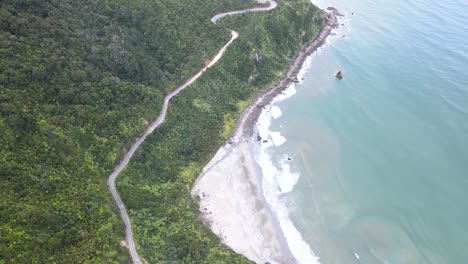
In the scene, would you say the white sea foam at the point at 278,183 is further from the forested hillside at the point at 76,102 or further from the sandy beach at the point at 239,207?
the forested hillside at the point at 76,102

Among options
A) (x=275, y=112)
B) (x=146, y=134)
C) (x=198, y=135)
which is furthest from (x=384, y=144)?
(x=146, y=134)

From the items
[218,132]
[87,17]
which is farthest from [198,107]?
[87,17]

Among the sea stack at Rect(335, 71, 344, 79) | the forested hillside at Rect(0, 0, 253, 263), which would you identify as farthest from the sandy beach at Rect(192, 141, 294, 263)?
the sea stack at Rect(335, 71, 344, 79)

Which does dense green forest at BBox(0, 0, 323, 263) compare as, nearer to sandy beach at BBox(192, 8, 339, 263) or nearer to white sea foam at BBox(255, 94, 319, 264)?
sandy beach at BBox(192, 8, 339, 263)

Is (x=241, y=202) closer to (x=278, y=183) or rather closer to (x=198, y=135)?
(x=278, y=183)

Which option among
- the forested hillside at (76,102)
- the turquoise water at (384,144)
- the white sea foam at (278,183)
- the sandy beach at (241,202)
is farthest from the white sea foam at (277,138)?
the forested hillside at (76,102)

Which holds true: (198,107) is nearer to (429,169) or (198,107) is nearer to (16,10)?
(16,10)
